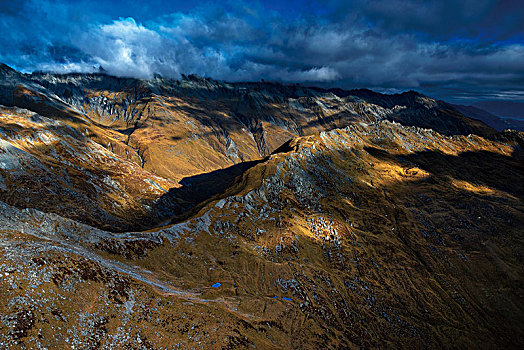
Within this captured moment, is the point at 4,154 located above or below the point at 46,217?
above

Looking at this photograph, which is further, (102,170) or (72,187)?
(102,170)

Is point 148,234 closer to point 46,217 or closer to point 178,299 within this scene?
point 46,217

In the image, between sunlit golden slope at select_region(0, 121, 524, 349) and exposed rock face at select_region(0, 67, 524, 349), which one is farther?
exposed rock face at select_region(0, 67, 524, 349)

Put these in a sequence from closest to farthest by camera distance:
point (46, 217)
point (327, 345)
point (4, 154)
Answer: point (46, 217) < point (327, 345) < point (4, 154)

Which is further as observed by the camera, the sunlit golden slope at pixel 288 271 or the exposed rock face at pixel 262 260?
the exposed rock face at pixel 262 260

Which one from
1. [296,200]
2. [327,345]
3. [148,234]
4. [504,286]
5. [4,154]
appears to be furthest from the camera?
[296,200]

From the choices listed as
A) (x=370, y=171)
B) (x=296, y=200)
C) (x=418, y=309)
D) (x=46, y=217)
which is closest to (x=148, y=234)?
(x=46, y=217)

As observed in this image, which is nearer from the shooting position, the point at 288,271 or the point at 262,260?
the point at 288,271

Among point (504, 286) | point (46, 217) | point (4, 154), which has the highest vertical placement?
point (4, 154)
